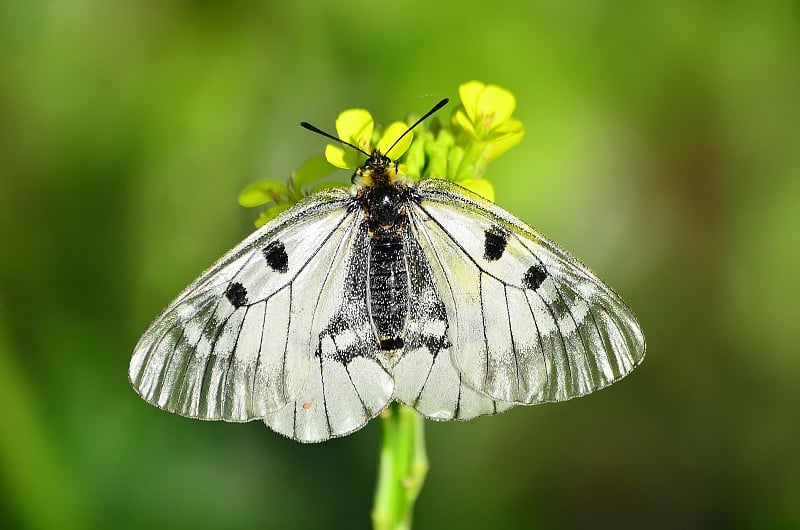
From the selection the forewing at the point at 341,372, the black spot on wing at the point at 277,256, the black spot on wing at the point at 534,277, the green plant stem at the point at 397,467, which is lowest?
the green plant stem at the point at 397,467

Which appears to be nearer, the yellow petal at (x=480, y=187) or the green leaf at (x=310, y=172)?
the yellow petal at (x=480, y=187)

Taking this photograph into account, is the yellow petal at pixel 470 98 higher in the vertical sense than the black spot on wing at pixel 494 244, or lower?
higher

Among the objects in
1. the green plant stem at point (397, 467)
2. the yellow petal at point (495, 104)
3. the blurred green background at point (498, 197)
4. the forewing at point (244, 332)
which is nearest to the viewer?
the forewing at point (244, 332)

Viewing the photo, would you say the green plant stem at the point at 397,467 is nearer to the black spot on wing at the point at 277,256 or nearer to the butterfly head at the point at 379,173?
the black spot on wing at the point at 277,256

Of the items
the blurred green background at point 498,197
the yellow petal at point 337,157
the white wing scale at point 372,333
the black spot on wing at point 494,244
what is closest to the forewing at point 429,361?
the white wing scale at point 372,333

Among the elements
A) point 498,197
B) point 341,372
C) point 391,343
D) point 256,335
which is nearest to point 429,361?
point 391,343

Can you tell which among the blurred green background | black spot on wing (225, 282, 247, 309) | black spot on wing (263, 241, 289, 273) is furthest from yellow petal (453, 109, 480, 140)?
the blurred green background
